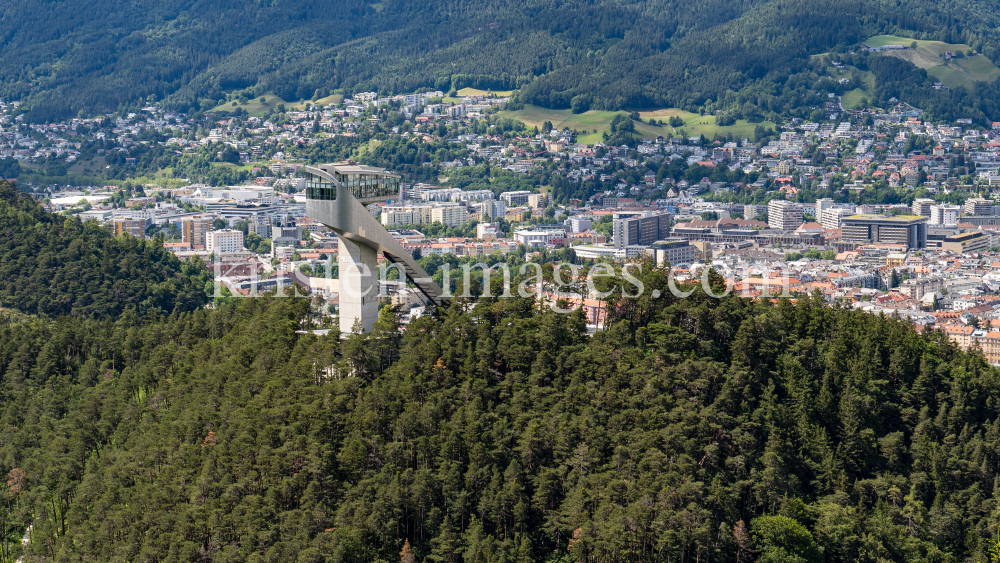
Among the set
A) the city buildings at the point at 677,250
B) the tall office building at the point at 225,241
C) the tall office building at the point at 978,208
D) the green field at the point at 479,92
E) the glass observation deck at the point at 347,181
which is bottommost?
the city buildings at the point at 677,250

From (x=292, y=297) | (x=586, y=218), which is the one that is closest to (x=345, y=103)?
(x=586, y=218)

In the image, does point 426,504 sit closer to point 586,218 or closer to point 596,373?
point 596,373

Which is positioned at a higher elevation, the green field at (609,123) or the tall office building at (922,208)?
the green field at (609,123)

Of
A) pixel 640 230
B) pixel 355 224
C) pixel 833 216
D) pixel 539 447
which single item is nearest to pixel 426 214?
pixel 640 230

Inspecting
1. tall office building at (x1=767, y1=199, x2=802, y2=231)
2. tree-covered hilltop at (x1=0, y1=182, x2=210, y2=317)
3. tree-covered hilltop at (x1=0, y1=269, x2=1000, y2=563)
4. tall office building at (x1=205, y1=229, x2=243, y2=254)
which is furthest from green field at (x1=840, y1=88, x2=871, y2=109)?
tree-covered hilltop at (x1=0, y1=269, x2=1000, y2=563)

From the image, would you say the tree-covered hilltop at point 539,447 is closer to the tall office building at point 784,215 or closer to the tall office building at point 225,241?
the tall office building at point 225,241

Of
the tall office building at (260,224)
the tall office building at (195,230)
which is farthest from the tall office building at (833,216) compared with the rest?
the tall office building at (195,230)
